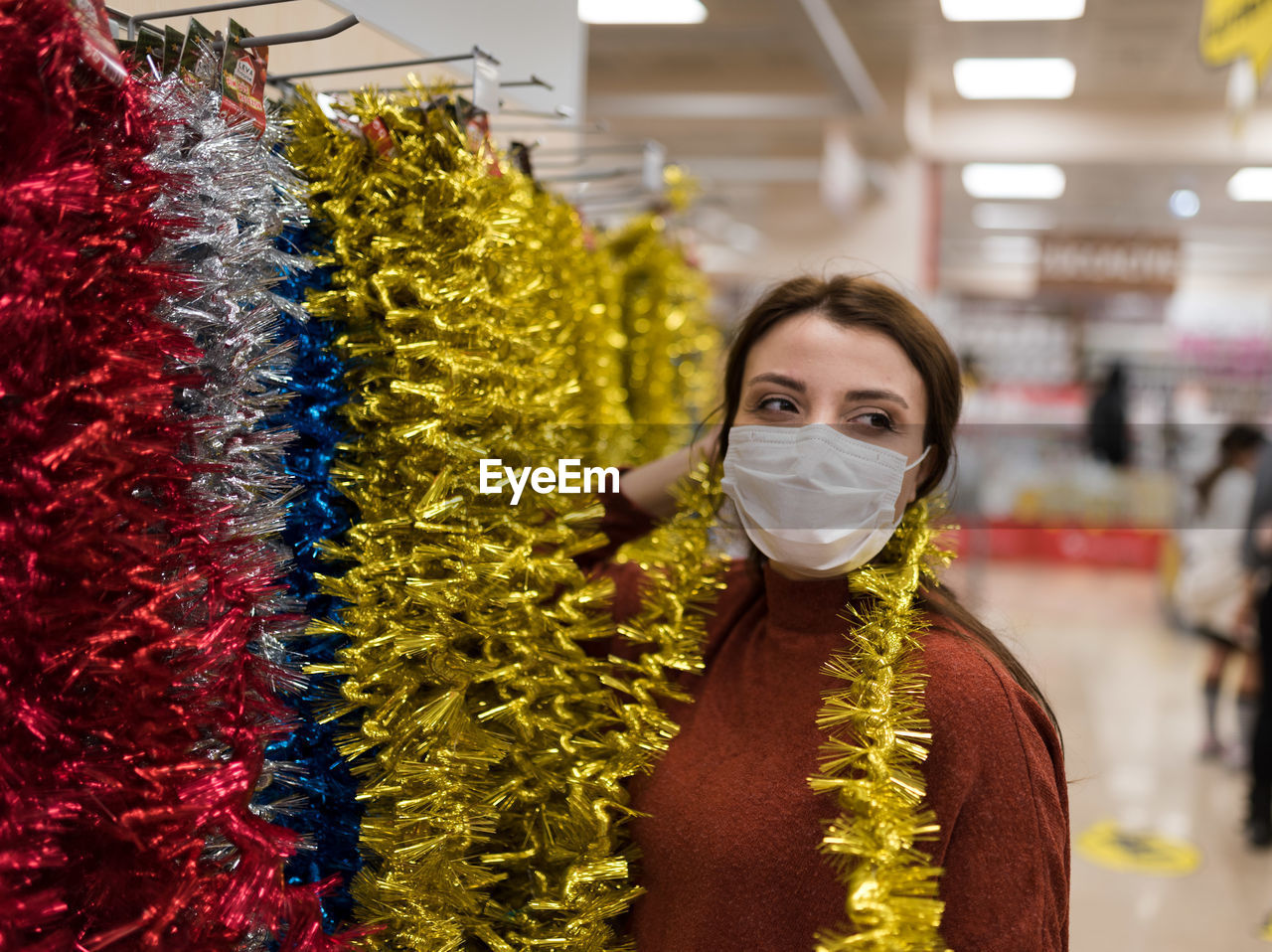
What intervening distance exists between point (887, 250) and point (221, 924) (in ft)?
29.3

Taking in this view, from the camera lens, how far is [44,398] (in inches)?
34.0

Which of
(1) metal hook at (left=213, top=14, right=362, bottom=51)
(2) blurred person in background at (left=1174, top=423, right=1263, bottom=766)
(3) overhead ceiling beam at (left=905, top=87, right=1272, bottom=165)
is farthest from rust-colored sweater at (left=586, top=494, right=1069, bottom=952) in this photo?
(3) overhead ceiling beam at (left=905, top=87, right=1272, bottom=165)

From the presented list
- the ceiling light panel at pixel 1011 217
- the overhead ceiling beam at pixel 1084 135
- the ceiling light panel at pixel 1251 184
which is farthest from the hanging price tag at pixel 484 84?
the ceiling light panel at pixel 1011 217

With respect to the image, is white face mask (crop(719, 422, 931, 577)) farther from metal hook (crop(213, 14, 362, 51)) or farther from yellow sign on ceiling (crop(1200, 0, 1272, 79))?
yellow sign on ceiling (crop(1200, 0, 1272, 79))

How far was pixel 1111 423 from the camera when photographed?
10.1m

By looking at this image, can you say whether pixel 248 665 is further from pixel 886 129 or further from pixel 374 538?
pixel 886 129

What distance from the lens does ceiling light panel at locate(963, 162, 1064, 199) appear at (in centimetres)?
980

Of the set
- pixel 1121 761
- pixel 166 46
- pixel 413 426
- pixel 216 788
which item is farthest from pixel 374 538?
pixel 1121 761

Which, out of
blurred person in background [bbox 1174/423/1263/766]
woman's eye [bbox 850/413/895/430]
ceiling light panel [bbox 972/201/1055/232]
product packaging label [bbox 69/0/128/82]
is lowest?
blurred person in background [bbox 1174/423/1263/766]

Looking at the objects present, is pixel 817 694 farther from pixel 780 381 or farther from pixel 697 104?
pixel 697 104

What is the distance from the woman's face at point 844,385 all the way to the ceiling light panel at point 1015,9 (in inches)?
221

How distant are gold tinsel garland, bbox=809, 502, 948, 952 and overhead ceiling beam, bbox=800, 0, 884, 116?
288 cm

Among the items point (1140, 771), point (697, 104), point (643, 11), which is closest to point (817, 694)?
point (1140, 771)

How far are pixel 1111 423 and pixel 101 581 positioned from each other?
10517 mm
